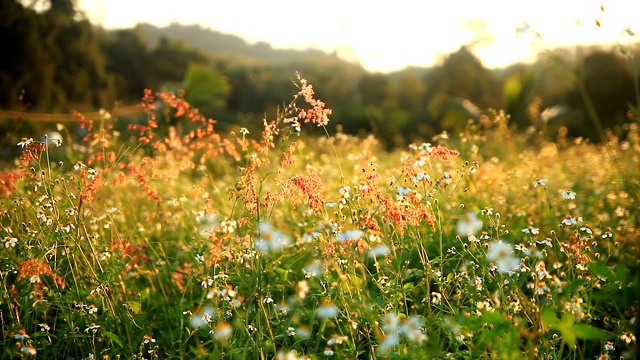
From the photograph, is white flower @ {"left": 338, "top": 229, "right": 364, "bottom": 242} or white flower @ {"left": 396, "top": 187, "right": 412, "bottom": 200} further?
white flower @ {"left": 396, "top": 187, "right": 412, "bottom": 200}

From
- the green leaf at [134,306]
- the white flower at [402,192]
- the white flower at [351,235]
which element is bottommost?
the green leaf at [134,306]

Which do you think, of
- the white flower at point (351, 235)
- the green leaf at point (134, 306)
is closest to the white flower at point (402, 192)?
the white flower at point (351, 235)

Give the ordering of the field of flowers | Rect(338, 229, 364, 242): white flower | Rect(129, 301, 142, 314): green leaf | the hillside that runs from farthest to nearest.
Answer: the hillside < Rect(129, 301, 142, 314): green leaf < the field of flowers < Rect(338, 229, 364, 242): white flower

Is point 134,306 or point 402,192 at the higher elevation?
point 402,192

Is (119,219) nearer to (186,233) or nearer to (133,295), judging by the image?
(186,233)

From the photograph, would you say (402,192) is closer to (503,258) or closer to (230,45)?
(503,258)

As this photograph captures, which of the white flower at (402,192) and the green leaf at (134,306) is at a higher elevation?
the white flower at (402,192)

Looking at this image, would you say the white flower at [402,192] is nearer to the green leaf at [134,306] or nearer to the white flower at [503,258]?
the white flower at [503,258]

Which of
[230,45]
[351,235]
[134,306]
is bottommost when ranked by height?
[134,306]

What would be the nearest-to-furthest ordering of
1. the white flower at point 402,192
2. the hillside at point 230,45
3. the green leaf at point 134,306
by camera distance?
the white flower at point 402,192, the green leaf at point 134,306, the hillside at point 230,45

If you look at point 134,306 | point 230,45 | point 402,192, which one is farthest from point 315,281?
point 230,45

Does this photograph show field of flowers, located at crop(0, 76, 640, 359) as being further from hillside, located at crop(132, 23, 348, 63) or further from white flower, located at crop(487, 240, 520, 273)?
hillside, located at crop(132, 23, 348, 63)

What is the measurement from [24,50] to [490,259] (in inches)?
670

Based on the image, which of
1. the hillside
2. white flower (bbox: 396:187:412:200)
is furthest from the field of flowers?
the hillside
